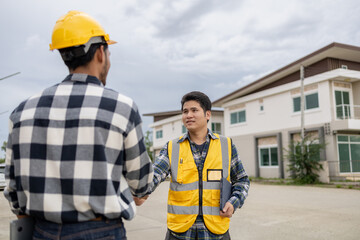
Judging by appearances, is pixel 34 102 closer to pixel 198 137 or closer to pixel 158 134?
pixel 198 137

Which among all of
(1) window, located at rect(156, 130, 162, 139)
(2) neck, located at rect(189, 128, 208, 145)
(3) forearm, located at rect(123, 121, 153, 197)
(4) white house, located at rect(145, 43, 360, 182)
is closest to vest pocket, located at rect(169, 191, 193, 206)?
(2) neck, located at rect(189, 128, 208, 145)

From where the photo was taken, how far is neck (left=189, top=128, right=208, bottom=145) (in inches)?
109

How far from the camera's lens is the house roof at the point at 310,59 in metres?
22.0

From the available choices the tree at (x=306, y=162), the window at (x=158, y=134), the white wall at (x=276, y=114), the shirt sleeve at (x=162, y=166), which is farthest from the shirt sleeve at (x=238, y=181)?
the window at (x=158, y=134)

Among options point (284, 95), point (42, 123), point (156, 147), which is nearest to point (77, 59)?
Answer: point (42, 123)

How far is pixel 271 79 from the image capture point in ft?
87.1

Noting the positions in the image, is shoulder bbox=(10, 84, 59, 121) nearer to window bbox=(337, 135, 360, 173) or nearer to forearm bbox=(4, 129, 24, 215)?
forearm bbox=(4, 129, 24, 215)

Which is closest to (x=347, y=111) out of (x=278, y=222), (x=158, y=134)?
(x=278, y=222)

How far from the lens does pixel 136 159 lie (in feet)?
5.11

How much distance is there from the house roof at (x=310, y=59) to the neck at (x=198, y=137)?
70.7 feet

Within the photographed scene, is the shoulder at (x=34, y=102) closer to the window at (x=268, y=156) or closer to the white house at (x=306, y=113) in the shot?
the white house at (x=306, y=113)

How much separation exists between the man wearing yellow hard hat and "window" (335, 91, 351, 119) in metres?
22.7

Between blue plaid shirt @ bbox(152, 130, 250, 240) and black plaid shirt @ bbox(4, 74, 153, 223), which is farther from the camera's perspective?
blue plaid shirt @ bbox(152, 130, 250, 240)

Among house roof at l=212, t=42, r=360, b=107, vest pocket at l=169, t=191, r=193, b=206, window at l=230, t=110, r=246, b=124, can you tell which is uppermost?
house roof at l=212, t=42, r=360, b=107
